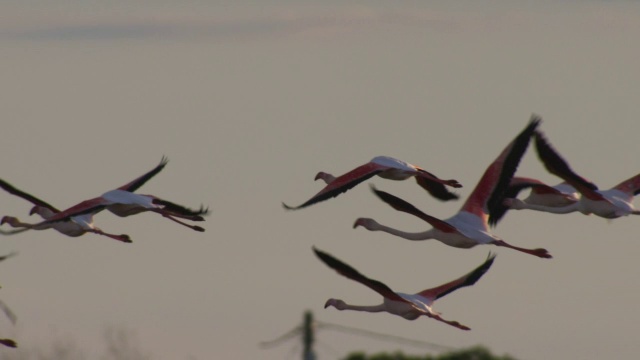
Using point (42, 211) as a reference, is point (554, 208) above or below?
above

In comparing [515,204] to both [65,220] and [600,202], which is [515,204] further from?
[65,220]

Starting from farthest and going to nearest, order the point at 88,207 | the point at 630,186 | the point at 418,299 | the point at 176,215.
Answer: the point at 630,186 → the point at 88,207 → the point at 176,215 → the point at 418,299

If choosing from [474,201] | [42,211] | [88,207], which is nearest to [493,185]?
[474,201]

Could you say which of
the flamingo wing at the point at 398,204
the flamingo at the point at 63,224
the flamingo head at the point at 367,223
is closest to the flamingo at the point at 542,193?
the flamingo head at the point at 367,223

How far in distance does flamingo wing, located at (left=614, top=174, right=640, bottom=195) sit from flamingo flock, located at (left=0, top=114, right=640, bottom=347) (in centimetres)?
2

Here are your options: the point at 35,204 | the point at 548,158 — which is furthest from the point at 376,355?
the point at 548,158

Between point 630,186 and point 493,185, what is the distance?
275 cm

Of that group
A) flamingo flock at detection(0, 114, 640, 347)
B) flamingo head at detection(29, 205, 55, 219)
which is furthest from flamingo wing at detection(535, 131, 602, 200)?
flamingo head at detection(29, 205, 55, 219)

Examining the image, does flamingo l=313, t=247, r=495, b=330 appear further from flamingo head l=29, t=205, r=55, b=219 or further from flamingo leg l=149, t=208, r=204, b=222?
flamingo head l=29, t=205, r=55, b=219

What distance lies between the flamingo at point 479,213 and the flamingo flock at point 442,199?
0.04ft

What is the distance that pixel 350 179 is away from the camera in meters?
46.8

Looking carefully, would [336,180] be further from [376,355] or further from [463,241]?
[376,355]

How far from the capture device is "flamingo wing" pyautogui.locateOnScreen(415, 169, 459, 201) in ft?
160

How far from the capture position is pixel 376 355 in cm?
7362
